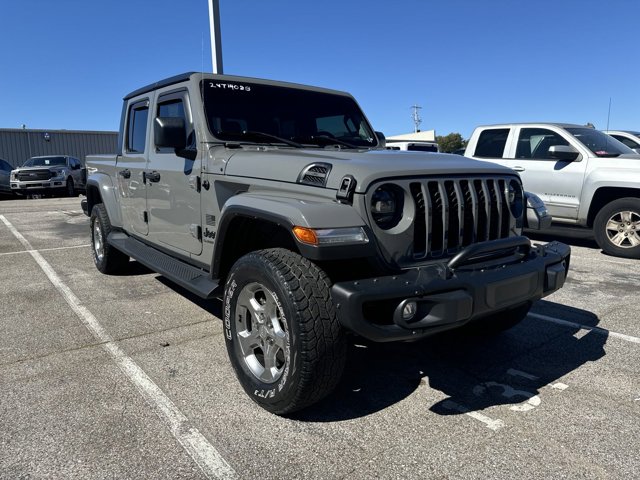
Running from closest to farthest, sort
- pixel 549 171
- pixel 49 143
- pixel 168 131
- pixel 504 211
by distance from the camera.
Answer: pixel 504 211 < pixel 168 131 < pixel 549 171 < pixel 49 143

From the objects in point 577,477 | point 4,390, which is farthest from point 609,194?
point 4,390

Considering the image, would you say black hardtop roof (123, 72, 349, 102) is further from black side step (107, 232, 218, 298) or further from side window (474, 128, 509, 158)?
side window (474, 128, 509, 158)

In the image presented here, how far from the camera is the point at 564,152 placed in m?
7.36

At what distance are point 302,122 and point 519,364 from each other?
2.49 metres

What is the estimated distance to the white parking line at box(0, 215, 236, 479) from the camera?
239 centimetres

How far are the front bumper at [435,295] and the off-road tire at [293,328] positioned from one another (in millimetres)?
123

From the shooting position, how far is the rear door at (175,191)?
3.88 m

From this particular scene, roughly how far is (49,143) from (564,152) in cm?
2971

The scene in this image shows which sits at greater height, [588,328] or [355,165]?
[355,165]

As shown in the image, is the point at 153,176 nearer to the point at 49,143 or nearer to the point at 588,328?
the point at 588,328

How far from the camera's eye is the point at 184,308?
4797 mm

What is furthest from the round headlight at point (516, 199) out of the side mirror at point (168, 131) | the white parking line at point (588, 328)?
the side mirror at point (168, 131)

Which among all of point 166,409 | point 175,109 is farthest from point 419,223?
point 175,109

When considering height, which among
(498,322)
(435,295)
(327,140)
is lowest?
(498,322)
